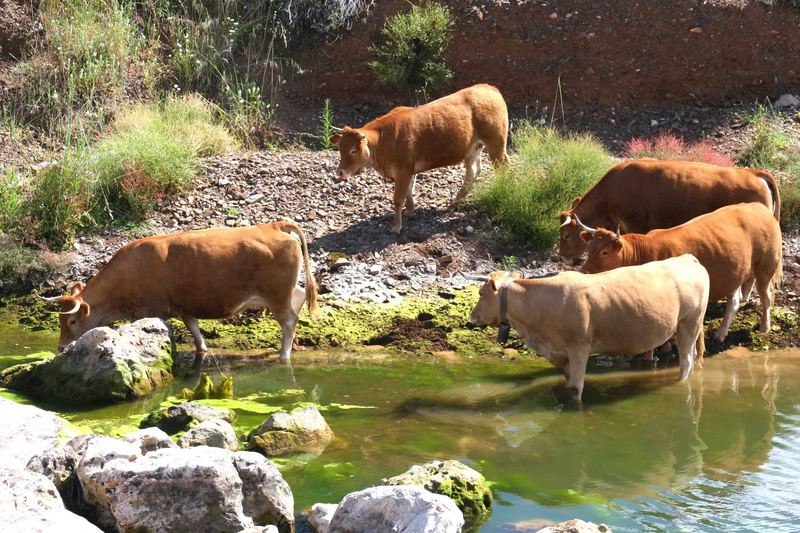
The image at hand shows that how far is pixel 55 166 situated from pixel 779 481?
997 centimetres

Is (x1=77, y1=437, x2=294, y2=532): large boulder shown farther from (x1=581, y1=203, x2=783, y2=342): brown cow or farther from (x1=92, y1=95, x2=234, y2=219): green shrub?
(x1=92, y1=95, x2=234, y2=219): green shrub

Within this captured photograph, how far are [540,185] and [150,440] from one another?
25.3 ft

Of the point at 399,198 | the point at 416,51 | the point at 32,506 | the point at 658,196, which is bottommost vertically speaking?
the point at 32,506

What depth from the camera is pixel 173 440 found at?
9.33 metres

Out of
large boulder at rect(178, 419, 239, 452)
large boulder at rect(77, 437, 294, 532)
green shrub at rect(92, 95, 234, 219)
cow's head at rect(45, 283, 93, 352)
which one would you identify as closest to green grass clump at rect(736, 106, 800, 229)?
green shrub at rect(92, 95, 234, 219)

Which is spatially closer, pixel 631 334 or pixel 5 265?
pixel 631 334

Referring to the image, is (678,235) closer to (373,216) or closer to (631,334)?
(631,334)

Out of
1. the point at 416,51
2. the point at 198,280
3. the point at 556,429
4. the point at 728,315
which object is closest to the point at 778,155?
the point at 728,315

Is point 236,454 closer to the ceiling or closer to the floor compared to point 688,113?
closer to the floor

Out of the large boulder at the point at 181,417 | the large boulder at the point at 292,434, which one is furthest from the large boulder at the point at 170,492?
the large boulder at the point at 181,417

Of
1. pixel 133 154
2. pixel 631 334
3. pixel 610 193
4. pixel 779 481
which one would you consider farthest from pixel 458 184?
Result: pixel 779 481

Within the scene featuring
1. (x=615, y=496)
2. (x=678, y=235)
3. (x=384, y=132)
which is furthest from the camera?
(x=384, y=132)

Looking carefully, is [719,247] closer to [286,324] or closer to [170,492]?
[286,324]

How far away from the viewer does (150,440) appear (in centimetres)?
869
